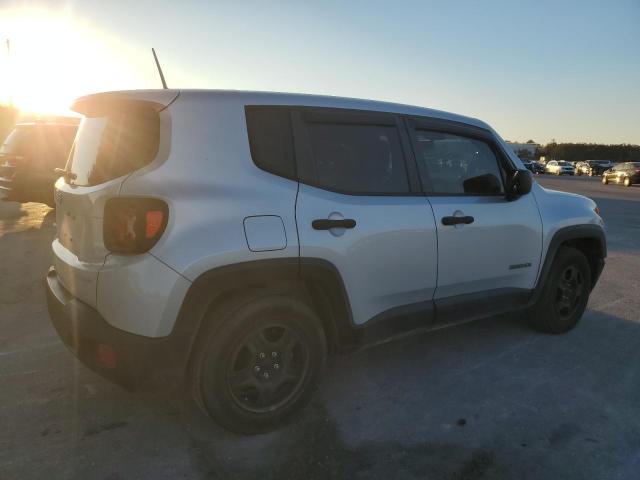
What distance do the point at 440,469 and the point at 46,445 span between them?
2.03 m

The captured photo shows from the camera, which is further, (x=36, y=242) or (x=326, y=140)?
(x=36, y=242)

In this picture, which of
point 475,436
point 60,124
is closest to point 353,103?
point 475,436

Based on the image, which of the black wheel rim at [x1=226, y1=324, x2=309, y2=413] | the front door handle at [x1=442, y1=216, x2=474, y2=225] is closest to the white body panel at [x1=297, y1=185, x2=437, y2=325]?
the front door handle at [x1=442, y1=216, x2=474, y2=225]

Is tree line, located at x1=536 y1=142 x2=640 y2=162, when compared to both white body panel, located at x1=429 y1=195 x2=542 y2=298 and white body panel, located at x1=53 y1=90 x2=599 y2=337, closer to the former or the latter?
white body panel, located at x1=429 y1=195 x2=542 y2=298

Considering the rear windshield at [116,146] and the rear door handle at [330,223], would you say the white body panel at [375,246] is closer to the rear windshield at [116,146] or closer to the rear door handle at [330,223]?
the rear door handle at [330,223]

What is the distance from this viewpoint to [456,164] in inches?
140

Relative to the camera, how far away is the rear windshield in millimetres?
2492

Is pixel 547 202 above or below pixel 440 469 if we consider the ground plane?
above

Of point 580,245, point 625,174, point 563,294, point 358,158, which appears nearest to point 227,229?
point 358,158

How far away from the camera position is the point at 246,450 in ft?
8.54

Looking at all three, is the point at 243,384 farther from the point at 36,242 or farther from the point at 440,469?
the point at 36,242

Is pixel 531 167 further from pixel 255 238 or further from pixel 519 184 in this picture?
pixel 255 238

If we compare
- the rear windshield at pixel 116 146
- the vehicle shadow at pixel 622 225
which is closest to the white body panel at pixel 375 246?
the rear windshield at pixel 116 146

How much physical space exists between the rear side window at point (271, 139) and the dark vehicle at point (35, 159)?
7.26 meters
